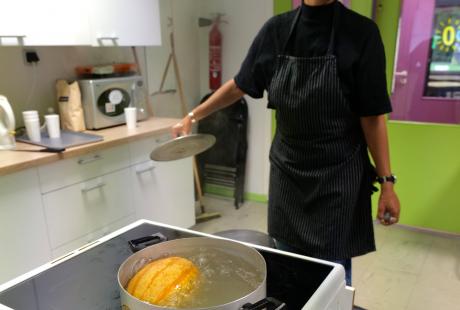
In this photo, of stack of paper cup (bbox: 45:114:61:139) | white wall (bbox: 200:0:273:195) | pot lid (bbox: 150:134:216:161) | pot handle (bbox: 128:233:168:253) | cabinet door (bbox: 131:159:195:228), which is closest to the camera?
pot handle (bbox: 128:233:168:253)

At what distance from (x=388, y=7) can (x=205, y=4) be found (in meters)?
1.45

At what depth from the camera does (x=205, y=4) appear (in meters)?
3.28

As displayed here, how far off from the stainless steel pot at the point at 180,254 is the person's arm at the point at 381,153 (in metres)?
0.59

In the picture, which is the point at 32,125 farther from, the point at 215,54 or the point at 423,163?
the point at 423,163

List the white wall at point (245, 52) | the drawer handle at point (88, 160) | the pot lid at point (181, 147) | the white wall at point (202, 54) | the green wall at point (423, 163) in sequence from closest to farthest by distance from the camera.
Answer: the pot lid at point (181, 147)
the drawer handle at point (88, 160)
the green wall at point (423, 163)
the white wall at point (202, 54)
the white wall at point (245, 52)

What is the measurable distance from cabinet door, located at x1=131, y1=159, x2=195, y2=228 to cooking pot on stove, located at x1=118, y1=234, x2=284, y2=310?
1.40 m

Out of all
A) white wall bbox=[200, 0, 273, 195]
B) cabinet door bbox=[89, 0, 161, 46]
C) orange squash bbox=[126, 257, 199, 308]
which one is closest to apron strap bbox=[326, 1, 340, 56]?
orange squash bbox=[126, 257, 199, 308]

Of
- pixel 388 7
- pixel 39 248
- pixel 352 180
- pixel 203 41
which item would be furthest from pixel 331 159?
pixel 203 41

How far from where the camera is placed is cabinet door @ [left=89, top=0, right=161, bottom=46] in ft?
6.80

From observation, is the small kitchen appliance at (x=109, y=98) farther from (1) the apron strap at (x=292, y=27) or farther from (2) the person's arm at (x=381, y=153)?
(2) the person's arm at (x=381, y=153)

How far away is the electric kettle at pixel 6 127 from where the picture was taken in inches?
70.7

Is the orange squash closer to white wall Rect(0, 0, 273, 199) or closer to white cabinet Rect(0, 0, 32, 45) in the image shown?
white cabinet Rect(0, 0, 32, 45)

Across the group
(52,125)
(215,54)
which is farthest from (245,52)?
(52,125)

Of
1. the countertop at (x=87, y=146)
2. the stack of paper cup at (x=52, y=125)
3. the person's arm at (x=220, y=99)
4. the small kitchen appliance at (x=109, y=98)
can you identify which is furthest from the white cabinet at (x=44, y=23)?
the person's arm at (x=220, y=99)
